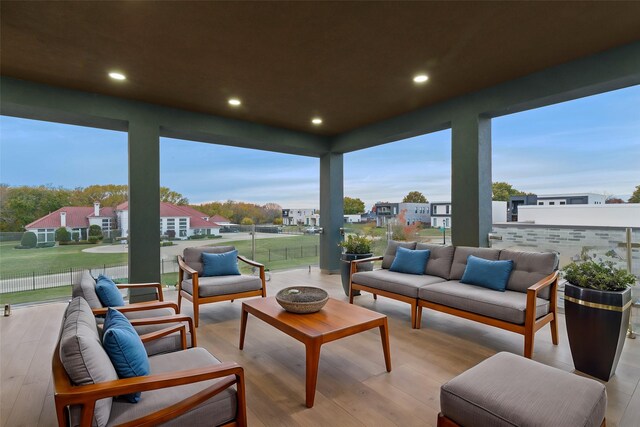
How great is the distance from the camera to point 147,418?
4.49ft

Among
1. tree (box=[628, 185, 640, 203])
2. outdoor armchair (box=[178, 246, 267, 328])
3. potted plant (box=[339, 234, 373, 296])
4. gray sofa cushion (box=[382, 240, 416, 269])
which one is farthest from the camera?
potted plant (box=[339, 234, 373, 296])

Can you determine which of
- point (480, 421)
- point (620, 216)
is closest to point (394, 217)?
point (620, 216)

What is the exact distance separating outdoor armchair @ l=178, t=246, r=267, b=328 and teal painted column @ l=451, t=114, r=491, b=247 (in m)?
2.82

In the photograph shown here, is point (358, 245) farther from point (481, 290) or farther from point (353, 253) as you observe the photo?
point (481, 290)

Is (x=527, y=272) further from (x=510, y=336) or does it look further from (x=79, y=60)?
(x=79, y=60)

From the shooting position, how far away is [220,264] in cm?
420

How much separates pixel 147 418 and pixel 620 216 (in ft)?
15.4

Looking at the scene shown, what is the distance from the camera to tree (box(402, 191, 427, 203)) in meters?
5.88

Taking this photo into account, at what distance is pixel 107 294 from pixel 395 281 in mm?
2886

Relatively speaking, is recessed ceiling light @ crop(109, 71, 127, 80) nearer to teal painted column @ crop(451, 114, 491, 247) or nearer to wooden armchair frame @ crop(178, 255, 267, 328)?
wooden armchair frame @ crop(178, 255, 267, 328)

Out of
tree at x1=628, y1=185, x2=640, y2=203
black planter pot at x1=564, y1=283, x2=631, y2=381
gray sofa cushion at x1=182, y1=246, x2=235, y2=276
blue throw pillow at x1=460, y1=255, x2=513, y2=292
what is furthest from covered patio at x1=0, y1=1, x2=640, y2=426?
tree at x1=628, y1=185, x2=640, y2=203

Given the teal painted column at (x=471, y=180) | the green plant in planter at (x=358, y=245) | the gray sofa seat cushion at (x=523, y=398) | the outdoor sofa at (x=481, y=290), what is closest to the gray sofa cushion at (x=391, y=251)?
the outdoor sofa at (x=481, y=290)

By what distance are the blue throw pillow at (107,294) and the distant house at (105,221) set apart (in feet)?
7.45

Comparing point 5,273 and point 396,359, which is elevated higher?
point 5,273
